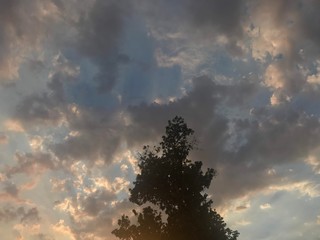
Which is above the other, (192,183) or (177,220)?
(192,183)

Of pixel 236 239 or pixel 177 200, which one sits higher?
pixel 177 200

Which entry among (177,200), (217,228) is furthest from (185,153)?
(217,228)

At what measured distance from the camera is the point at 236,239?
37.7 metres

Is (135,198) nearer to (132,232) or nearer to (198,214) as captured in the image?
(132,232)

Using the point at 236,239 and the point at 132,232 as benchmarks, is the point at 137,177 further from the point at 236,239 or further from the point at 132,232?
the point at 236,239

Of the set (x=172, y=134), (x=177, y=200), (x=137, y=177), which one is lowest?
(x=177, y=200)

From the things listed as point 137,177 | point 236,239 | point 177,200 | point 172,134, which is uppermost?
point 172,134

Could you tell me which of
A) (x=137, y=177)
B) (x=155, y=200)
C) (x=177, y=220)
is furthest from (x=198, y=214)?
(x=137, y=177)

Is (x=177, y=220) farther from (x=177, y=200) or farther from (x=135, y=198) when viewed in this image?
(x=135, y=198)

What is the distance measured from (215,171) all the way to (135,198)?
341 inches

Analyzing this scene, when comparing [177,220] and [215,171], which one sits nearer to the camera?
[177,220]

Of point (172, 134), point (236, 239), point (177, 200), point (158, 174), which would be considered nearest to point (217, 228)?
point (236, 239)

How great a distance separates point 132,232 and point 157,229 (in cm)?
246

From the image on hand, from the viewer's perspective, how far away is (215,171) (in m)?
39.1
